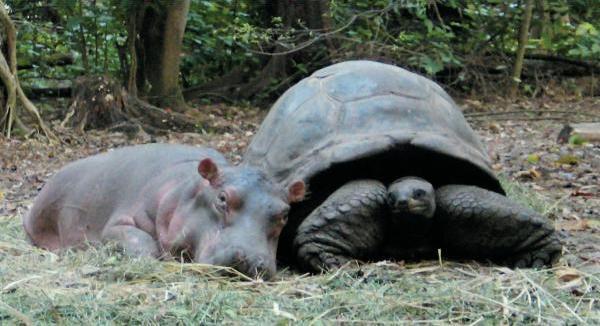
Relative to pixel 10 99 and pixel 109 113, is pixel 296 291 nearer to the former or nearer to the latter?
pixel 10 99

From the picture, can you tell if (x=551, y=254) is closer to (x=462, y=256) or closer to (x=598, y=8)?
(x=462, y=256)

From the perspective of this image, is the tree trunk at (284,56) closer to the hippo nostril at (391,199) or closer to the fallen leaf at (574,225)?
the fallen leaf at (574,225)

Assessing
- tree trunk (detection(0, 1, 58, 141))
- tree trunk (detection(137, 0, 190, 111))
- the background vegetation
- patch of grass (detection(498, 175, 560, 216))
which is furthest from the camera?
the background vegetation

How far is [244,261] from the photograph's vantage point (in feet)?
11.6

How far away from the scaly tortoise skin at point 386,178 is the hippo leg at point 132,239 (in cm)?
57

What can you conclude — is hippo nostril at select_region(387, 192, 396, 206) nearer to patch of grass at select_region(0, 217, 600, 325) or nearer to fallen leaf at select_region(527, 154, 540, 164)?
patch of grass at select_region(0, 217, 600, 325)

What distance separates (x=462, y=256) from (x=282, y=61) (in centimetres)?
771

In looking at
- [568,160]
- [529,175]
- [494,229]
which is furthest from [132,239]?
[568,160]

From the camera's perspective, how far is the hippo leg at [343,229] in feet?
13.2

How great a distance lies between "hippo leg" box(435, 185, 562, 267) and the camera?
4094 millimetres

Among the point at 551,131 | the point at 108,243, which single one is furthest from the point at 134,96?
the point at 108,243

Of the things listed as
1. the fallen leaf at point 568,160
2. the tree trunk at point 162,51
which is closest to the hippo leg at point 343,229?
the fallen leaf at point 568,160

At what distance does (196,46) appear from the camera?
1269cm

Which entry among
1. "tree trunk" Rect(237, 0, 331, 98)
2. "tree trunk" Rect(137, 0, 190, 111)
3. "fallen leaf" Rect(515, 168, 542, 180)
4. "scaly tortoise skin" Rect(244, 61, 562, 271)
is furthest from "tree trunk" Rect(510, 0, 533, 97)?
"scaly tortoise skin" Rect(244, 61, 562, 271)
